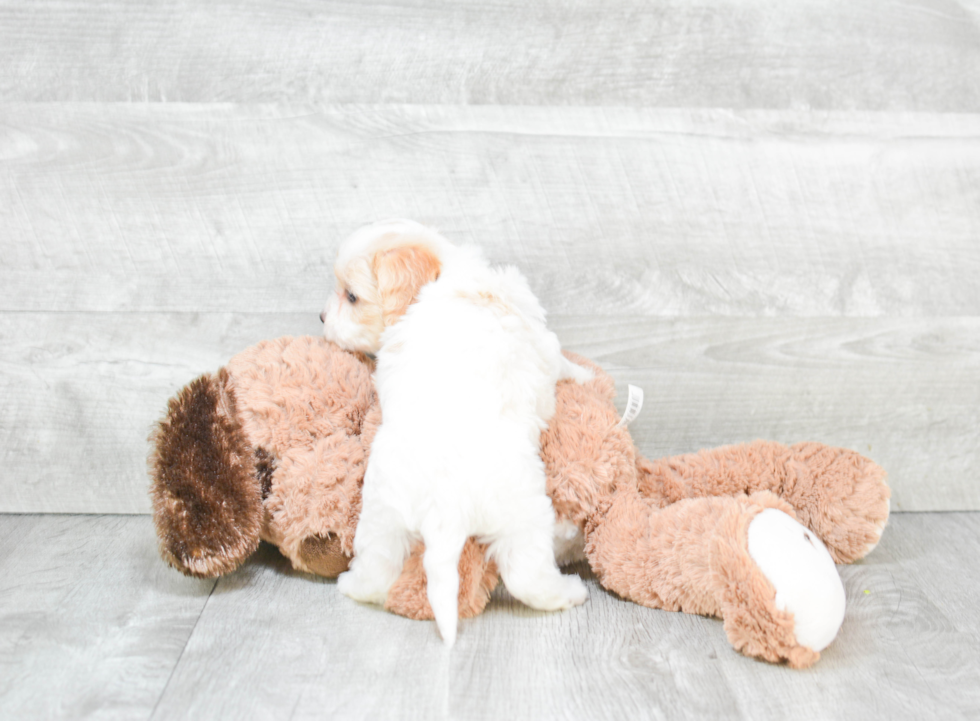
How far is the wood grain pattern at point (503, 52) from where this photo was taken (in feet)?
3.67

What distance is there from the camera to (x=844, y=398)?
1.27 m

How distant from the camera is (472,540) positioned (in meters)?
0.90

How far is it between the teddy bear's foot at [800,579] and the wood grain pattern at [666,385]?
40cm

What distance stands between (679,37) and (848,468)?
0.70 metres


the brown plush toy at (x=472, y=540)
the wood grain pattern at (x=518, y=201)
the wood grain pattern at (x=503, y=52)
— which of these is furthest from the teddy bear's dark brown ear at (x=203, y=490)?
the wood grain pattern at (x=503, y=52)

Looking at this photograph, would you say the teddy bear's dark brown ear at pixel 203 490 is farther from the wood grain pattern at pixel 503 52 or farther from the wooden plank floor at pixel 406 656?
the wood grain pattern at pixel 503 52

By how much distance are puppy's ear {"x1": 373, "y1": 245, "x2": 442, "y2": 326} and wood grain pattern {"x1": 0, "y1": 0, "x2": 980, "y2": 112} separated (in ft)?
1.12

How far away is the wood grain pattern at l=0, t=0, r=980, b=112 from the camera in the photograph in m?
1.12

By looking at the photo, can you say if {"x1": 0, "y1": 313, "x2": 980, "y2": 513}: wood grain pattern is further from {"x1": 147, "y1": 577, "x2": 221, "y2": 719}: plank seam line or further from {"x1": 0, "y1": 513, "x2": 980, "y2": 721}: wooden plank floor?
{"x1": 147, "y1": 577, "x2": 221, "y2": 719}: plank seam line

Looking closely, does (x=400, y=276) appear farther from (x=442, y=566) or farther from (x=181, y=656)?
(x=181, y=656)

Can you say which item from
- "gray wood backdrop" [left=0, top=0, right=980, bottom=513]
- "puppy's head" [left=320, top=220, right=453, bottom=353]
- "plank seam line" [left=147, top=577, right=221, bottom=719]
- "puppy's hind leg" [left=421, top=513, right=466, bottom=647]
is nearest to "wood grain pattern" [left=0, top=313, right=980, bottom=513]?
"gray wood backdrop" [left=0, top=0, right=980, bottom=513]

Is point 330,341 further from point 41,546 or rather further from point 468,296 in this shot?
point 41,546

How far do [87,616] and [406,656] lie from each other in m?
0.41

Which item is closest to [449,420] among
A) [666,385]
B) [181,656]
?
[181,656]
